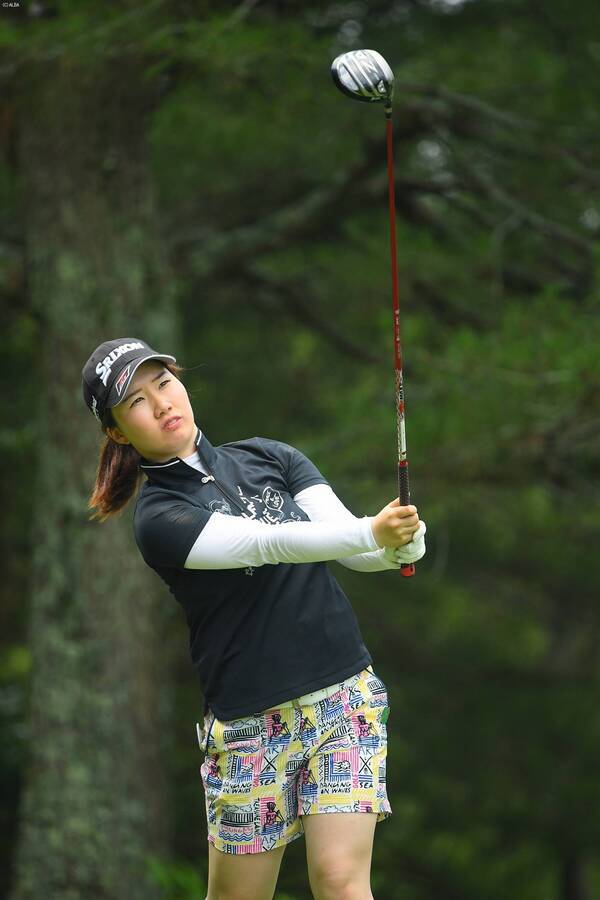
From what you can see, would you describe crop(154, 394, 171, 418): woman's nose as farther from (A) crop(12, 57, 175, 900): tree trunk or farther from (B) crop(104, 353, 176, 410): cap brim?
(A) crop(12, 57, 175, 900): tree trunk

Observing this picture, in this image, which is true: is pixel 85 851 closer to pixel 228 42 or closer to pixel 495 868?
pixel 228 42

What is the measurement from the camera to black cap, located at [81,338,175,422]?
264 cm

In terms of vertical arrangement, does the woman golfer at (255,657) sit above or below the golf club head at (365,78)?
below

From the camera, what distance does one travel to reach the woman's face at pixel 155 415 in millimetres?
2668

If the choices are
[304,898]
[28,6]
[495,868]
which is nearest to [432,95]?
[28,6]

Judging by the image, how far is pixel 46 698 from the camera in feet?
20.2

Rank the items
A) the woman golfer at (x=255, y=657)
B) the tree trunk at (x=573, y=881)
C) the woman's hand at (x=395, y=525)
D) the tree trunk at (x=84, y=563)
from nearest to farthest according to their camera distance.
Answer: the woman's hand at (x=395, y=525)
the woman golfer at (x=255, y=657)
the tree trunk at (x=84, y=563)
the tree trunk at (x=573, y=881)

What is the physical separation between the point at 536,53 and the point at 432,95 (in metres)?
1.33

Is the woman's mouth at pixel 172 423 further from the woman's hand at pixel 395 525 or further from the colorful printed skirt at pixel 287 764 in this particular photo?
the colorful printed skirt at pixel 287 764

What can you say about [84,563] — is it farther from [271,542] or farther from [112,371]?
[271,542]

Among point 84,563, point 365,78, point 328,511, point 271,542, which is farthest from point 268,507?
point 84,563

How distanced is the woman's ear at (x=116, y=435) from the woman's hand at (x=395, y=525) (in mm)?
651

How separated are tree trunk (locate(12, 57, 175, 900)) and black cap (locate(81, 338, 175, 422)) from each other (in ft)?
11.3

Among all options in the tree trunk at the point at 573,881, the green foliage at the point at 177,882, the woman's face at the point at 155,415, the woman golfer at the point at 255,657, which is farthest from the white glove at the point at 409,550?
the tree trunk at the point at 573,881
